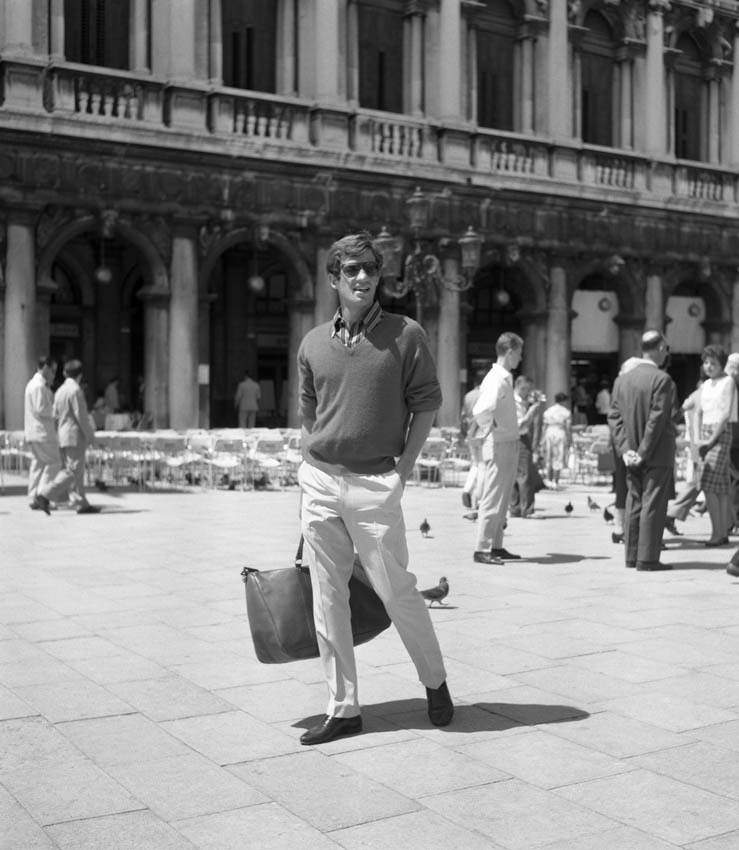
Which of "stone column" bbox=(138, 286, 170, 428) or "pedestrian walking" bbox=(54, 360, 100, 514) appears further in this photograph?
"stone column" bbox=(138, 286, 170, 428)

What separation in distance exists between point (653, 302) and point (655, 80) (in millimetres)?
5175

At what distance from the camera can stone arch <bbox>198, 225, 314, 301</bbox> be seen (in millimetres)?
24266

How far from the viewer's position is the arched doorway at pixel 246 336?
28.6 meters

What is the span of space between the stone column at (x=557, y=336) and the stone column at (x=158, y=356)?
8832mm

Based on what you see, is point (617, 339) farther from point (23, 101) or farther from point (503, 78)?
point (23, 101)

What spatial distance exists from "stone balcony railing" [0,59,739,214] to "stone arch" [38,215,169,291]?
59.6 inches

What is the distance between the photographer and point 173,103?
923 inches

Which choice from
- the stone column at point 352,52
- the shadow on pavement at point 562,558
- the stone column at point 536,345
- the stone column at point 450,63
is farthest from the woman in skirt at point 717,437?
the stone column at point 536,345

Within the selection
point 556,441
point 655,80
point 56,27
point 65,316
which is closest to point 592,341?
point 655,80

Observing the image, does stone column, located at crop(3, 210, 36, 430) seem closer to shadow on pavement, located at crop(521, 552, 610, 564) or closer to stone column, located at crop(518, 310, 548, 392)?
stone column, located at crop(518, 310, 548, 392)

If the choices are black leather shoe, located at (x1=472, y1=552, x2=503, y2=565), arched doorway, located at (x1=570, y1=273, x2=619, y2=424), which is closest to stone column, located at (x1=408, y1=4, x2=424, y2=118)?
arched doorway, located at (x1=570, y1=273, x2=619, y2=424)

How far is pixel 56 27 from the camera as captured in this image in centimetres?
2256

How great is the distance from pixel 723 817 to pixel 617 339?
26987 mm

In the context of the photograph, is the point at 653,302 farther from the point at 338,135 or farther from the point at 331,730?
the point at 331,730
